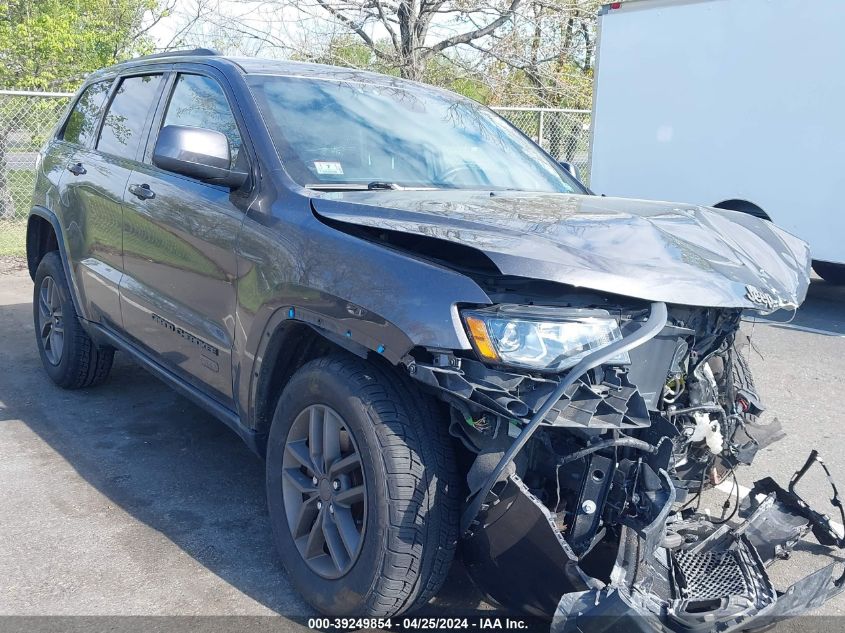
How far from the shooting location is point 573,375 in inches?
84.8

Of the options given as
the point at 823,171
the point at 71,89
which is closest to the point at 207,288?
the point at 823,171

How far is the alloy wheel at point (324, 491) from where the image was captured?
2658 mm

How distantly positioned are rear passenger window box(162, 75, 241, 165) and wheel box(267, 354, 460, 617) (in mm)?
1231

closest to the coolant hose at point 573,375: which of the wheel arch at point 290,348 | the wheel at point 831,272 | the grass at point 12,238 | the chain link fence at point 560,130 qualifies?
the wheel arch at point 290,348

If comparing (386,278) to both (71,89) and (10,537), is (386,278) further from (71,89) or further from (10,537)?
(71,89)

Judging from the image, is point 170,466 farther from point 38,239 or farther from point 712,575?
point 712,575

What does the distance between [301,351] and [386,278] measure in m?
0.70

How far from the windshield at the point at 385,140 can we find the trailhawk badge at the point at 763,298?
1.43m

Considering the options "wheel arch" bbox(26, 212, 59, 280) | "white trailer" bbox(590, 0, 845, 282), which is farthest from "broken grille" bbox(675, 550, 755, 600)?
"white trailer" bbox(590, 0, 845, 282)

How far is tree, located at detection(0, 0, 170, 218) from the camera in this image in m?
10.7

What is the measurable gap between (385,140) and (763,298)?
1774 millimetres

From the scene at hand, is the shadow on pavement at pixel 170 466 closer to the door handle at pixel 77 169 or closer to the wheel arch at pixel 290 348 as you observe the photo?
the wheel arch at pixel 290 348

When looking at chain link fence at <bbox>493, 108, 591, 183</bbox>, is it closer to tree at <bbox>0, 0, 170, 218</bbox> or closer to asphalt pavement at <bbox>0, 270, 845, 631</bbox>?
tree at <bbox>0, 0, 170, 218</bbox>

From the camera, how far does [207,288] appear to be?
11.3 feet
